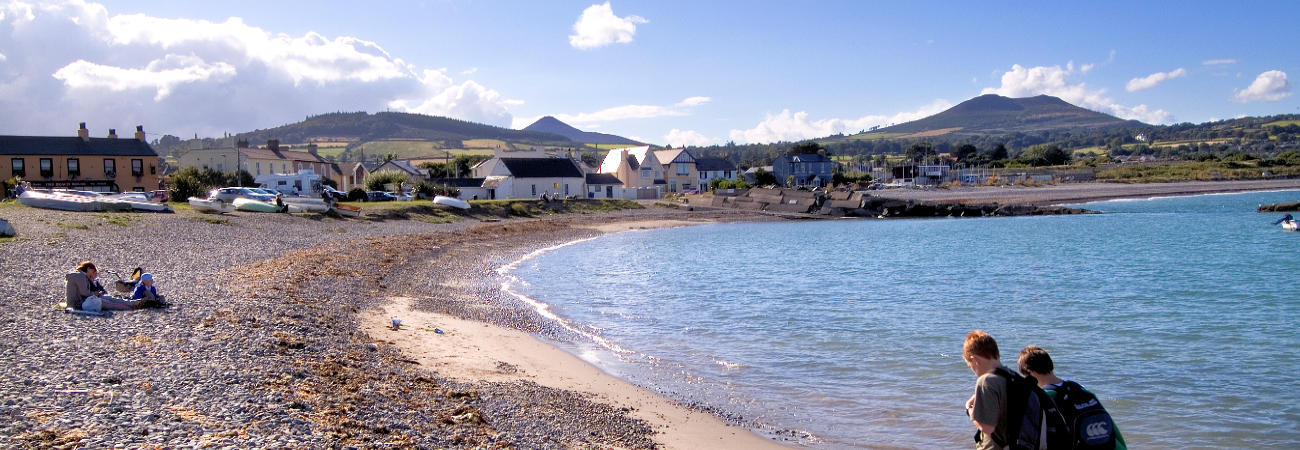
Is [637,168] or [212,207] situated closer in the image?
[212,207]

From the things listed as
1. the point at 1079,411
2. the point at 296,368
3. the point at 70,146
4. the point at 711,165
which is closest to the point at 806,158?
the point at 711,165

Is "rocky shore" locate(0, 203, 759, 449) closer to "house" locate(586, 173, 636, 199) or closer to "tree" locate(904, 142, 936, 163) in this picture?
"house" locate(586, 173, 636, 199)

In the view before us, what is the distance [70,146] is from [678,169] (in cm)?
6185

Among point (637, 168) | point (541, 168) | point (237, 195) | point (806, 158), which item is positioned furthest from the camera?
point (806, 158)

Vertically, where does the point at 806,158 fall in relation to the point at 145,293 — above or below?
above

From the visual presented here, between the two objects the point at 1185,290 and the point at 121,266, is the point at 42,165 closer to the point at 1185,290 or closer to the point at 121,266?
the point at 121,266

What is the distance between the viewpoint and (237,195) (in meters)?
44.3

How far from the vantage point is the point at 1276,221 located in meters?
50.8

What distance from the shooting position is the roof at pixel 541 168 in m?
74.2

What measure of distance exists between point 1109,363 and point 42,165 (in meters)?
64.8

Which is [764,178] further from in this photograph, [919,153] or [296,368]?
[296,368]

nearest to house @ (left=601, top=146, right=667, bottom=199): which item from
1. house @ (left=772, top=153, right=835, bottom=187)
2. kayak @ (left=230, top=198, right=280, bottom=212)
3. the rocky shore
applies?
house @ (left=772, top=153, right=835, bottom=187)

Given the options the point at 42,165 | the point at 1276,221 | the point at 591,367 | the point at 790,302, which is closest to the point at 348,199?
the point at 42,165

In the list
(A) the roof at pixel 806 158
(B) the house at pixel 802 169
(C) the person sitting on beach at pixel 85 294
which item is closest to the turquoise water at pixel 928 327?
(C) the person sitting on beach at pixel 85 294
